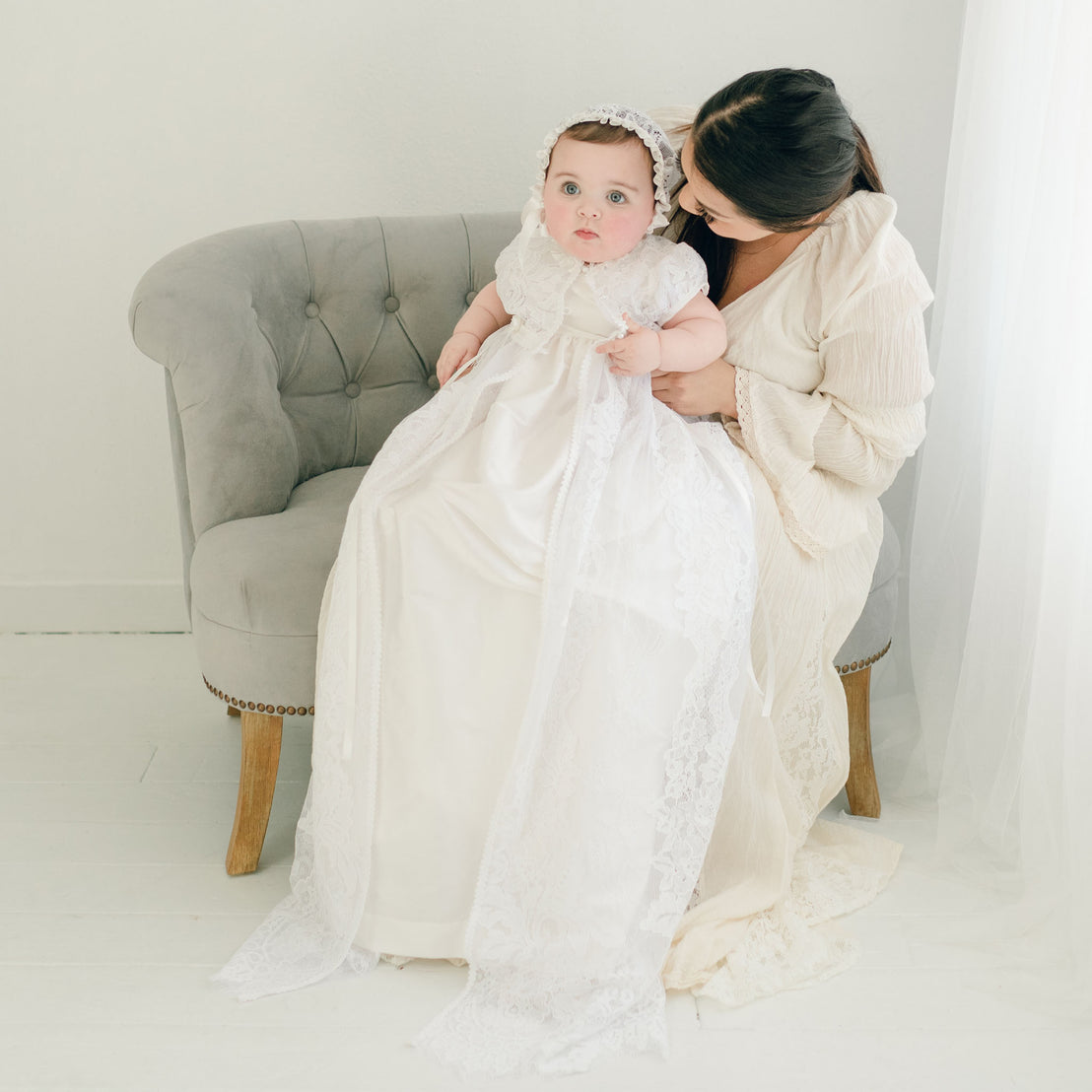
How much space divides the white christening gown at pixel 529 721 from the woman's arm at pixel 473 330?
21cm

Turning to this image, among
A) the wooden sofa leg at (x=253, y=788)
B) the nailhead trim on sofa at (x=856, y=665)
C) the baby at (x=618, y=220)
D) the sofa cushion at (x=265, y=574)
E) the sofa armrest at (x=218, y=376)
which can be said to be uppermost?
the baby at (x=618, y=220)

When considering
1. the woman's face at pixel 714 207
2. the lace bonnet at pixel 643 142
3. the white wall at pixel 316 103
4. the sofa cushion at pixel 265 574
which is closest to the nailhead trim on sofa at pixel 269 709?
the sofa cushion at pixel 265 574

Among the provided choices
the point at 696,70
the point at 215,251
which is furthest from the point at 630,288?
the point at 696,70

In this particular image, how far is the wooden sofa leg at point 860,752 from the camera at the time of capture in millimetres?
1902

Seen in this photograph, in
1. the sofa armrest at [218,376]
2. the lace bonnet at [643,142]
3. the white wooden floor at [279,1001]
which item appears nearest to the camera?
the white wooden floor at [279,1001]

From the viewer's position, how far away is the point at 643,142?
1537 mm

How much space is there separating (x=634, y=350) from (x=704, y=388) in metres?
0.15

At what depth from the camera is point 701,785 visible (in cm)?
151

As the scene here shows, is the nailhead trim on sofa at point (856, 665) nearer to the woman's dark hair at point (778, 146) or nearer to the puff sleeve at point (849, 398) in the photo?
the puff sleeve at point (849, 398)

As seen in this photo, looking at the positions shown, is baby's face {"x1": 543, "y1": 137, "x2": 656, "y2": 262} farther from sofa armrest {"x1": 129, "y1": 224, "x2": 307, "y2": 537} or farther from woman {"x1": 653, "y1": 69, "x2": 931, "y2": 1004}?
sofa armrest {"x1": 129, "y1": 224, "x2": 307, "y2": 537}

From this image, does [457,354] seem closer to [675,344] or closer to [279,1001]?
[675,344]

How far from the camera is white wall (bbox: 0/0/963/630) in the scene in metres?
2.22

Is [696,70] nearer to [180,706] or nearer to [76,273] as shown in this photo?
[76,273]

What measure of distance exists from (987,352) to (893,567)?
39 centimetres
